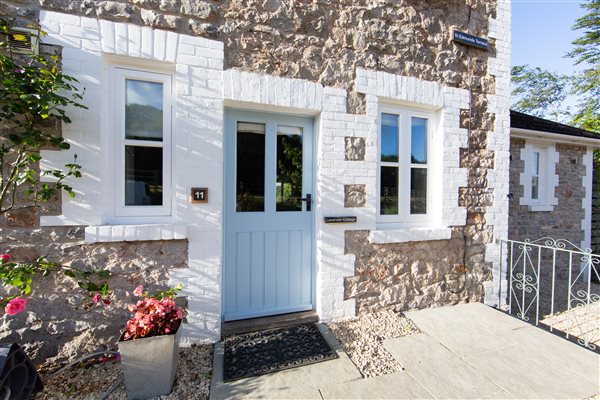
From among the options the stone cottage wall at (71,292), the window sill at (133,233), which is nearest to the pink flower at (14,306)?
the stone cottage wall at (71,292)

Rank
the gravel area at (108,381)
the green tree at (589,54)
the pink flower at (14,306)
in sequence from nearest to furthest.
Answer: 1. the pink flower at (14,306)
2. the gravel area at (108,381)
3. the green tree at (589,54)

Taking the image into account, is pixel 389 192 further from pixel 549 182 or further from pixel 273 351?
pixel 549 182

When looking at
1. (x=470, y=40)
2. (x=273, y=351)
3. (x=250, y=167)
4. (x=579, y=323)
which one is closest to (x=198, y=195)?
(x=250, y=167)

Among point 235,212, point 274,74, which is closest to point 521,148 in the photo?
point 274,74

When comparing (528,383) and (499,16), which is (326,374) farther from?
(499,16)

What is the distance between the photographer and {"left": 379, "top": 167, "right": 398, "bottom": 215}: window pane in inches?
131

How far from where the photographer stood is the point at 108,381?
2127 millimetres

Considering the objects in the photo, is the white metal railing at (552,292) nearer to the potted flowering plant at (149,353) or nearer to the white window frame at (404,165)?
the white window frame at (404,165)

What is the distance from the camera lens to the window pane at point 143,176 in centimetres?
253

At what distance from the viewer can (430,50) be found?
10.9 feet

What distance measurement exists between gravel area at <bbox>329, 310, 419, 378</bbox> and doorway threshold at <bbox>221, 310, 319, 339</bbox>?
0.28 m

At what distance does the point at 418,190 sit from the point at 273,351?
2528 millimetres

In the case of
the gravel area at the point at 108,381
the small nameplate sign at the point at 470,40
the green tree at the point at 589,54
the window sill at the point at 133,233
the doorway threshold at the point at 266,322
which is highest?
the green tree at the point at 589,54

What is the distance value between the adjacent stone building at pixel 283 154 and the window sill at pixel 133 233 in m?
0.01
